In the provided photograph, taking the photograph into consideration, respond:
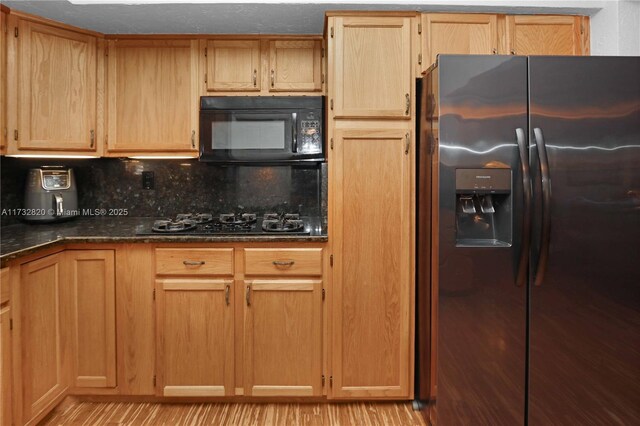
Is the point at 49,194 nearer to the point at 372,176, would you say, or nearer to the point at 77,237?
the point at 77,237

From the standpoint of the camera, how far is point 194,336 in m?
2.14

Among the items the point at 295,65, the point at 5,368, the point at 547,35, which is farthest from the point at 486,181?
the point at 5,368

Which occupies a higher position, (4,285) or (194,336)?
(4,285)

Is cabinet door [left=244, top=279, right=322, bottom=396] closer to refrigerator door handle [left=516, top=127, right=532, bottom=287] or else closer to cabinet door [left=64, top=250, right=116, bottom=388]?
cabinet door [left=64, top=250, right=116, bottom=388]

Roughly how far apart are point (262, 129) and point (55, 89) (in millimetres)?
1142

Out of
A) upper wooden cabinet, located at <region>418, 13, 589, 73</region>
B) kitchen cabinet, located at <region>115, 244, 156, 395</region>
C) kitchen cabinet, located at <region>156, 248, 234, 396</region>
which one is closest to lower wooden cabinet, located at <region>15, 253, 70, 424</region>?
kitchen cabinet, located at <region>115, 244, 156, 395</region>

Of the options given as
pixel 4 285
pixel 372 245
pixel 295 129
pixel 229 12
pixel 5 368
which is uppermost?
pixel 229 12

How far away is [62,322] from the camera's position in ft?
6.85

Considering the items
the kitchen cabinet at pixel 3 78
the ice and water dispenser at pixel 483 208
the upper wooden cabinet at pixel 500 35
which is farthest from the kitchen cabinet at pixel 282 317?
the kitchen cabinet at pixel 3 78

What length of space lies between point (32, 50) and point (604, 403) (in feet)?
10.6

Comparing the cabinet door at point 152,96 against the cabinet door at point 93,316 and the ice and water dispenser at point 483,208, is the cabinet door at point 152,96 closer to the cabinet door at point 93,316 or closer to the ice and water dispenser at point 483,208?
the cabinet door at point 93,316

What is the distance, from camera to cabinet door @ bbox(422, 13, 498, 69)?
2127 millimetres

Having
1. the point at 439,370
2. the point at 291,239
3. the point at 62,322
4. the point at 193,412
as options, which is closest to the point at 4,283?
the point at 62,322

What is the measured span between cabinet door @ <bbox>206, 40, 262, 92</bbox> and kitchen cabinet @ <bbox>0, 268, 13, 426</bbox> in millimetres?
1442
